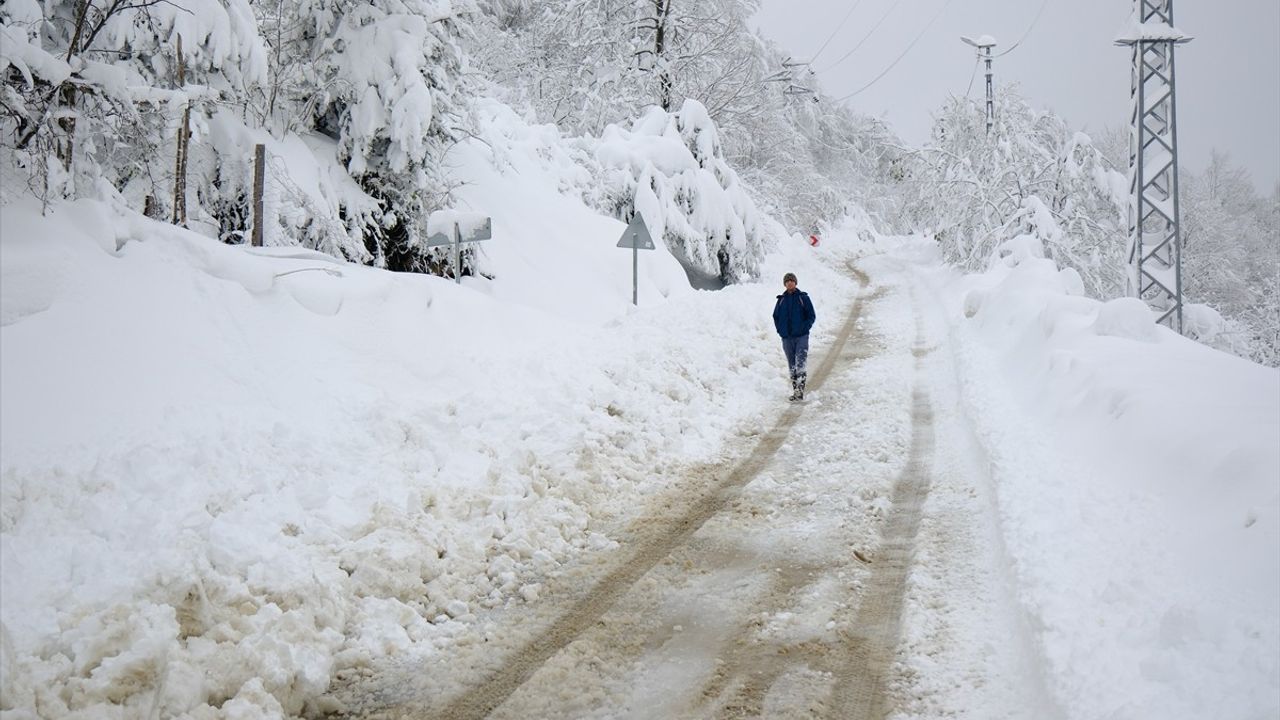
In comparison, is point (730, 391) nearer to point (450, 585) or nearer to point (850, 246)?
point (450, 585)

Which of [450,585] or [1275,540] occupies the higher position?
[1275,540]

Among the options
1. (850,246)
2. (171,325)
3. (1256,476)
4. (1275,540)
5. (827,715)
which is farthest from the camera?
(850,246)

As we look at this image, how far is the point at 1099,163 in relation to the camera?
28328 mm

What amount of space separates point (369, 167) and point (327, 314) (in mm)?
4757

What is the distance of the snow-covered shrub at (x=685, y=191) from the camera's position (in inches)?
714

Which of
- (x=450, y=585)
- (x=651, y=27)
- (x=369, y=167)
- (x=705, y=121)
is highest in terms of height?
(x=651, y=27)

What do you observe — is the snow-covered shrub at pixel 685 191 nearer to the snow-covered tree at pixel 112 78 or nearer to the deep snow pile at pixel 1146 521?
the snow-covered tree at pixel 112 78

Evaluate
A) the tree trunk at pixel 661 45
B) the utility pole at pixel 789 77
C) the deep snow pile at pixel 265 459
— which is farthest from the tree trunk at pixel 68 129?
the utility pole at pixel 789 77

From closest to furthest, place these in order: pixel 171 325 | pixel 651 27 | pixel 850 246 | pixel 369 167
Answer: pixel 171 325 < pixel 369 167 < pixel 651 27 < pixel 850 246

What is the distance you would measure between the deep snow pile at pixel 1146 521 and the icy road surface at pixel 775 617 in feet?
0.87

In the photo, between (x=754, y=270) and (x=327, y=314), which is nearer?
(x=327, y=314)

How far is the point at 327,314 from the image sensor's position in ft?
25.2

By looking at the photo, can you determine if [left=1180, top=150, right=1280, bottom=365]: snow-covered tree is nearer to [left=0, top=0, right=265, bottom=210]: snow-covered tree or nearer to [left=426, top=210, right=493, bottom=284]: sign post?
[left=426, top=210, right=493, bottom=284]: sign post

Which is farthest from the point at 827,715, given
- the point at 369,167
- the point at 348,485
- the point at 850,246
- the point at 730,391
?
the point at 850,246
